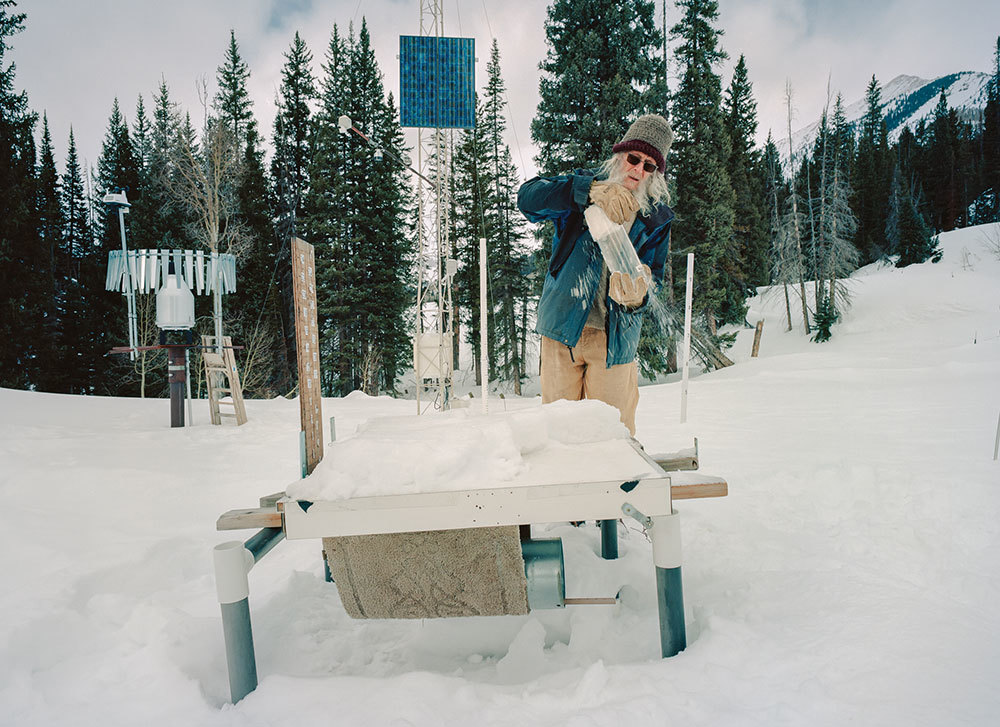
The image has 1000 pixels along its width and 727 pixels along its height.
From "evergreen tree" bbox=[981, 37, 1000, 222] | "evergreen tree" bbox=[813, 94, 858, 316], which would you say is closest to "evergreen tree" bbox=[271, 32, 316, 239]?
"evergreen tree" bbox=[813, 94, 858, 316]

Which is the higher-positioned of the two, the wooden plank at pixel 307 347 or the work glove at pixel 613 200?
the work glove at pixel 613 200

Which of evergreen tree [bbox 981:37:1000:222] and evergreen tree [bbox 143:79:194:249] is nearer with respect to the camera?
evergreen tree [bbox 143:79:194:249]

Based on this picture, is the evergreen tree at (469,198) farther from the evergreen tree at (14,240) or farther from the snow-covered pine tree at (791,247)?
the evergreen tree at (14,240)

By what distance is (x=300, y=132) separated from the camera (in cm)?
2236

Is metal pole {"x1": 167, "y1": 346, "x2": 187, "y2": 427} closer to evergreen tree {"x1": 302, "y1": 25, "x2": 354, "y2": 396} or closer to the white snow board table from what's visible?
the white snow board table

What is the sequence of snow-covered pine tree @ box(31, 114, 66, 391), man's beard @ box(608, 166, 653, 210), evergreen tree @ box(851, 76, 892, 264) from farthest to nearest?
evergreen tree @ box(851, 76, 892, 264) < snow-covered pine tree @ box(31, 114, 66, 391) < man's beard @ box(608, 166, 653, 210)

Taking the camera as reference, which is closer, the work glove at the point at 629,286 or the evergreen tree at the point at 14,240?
the work glove at the point at 629,286

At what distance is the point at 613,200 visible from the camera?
2.20 m

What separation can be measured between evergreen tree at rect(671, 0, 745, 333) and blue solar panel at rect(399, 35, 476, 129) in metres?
10.3

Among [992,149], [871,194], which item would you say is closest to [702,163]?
[871,194]

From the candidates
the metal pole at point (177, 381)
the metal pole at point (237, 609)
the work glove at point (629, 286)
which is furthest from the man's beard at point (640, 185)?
the metal pole at point (177, 381)

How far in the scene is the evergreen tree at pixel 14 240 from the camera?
53.5 feet

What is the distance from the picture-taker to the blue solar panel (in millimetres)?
7406

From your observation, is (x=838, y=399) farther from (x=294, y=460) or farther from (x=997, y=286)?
(x=997, y=286)
